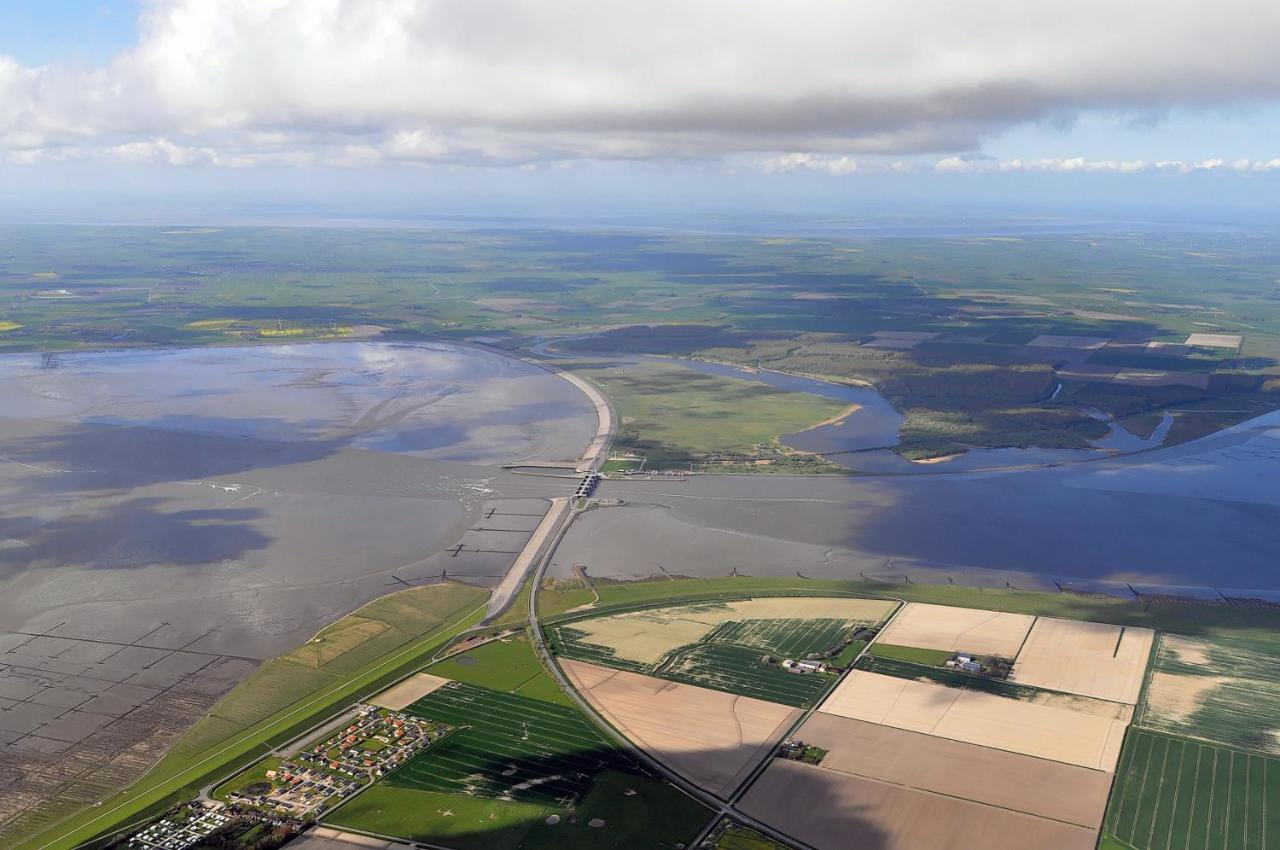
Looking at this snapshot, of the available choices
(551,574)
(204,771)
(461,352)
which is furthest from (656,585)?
(461,352)

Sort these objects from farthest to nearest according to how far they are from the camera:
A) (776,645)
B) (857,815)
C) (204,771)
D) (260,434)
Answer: (260,434)
(776,645)
(204,771)
(857,815)

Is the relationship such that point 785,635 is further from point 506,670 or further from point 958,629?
point 506,670

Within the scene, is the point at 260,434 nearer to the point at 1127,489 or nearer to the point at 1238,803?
the point at 1127,489

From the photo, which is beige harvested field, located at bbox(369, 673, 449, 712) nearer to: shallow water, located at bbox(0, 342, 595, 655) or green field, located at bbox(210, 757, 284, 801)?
green field, located at bbox(210, 757, 284, 801)

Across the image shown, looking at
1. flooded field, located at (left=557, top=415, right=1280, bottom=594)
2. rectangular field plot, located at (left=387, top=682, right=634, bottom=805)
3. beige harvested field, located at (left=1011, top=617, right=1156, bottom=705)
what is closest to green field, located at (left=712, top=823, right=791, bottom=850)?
rectangular field plot, located at (left=387, top=682, right=634, bottom=805)

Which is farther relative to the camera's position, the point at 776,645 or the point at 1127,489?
the point at 1127,489

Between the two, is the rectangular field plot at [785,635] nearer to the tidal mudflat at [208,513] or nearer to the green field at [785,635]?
the green field at [785,635]
